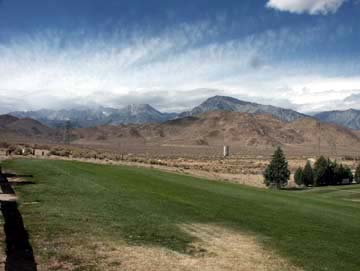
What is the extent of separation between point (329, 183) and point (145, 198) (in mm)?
64065

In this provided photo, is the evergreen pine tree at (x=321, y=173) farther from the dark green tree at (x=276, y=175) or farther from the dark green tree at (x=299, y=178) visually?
the dark green tree at (x=276, y=175)

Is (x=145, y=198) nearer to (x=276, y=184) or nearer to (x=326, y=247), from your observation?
(x=326, y=247)

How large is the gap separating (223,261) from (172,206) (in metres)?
9.45

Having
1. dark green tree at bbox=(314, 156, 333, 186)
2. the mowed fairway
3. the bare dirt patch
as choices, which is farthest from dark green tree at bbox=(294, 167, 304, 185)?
the bare dirt patch

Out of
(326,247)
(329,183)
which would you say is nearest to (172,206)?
(326,247)

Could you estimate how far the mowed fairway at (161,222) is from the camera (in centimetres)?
1361

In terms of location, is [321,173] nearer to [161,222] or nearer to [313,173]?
[313,173]

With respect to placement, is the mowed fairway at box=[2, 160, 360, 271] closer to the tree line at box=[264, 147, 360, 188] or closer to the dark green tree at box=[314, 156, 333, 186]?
the tree line at box=[264, 147, 360, 188]

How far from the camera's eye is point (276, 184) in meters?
74.3

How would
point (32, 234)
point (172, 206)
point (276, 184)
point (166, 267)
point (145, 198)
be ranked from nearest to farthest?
point (166, 267) < point (32, 234) < point (172, 206) < point (145, 198) < point (276, 184)

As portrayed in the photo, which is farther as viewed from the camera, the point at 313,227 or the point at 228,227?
the point at 313,227

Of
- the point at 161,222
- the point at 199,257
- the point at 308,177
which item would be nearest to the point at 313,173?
the point at 308,177

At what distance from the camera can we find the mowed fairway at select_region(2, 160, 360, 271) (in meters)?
13.6

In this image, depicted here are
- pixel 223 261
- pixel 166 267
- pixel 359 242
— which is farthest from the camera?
pixel 359 242
